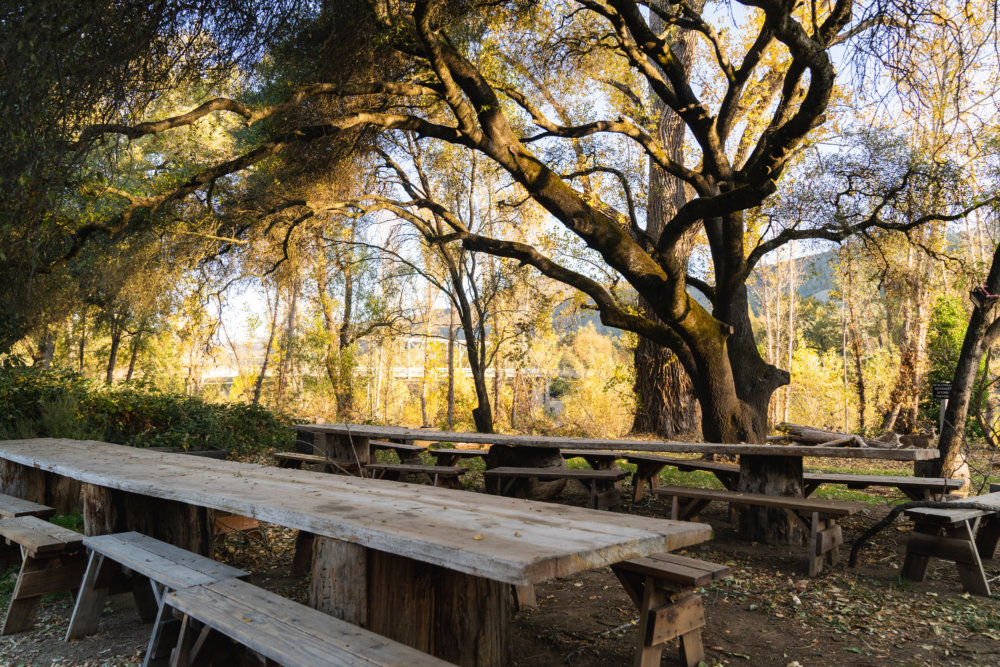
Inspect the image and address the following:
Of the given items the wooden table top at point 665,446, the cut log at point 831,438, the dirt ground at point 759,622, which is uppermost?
the cut log at point 831,438

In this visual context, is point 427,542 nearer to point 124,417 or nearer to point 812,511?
point 812,511

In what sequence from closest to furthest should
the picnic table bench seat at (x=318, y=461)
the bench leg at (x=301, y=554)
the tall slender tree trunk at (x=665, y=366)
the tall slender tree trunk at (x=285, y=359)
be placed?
the bench leg at (x=301, y=554) → the picnic table bench seat at (x=318, y=461) → the tall slender tree trunk at (x=665, y=366) → the tall slender tree trunk at (x=285, y=359)

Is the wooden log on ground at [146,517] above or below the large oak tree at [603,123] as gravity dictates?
below

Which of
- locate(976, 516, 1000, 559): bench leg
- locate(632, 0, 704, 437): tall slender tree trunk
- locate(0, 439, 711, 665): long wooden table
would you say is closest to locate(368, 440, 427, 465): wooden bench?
locate(0, 439, 711, 665): long wooden table

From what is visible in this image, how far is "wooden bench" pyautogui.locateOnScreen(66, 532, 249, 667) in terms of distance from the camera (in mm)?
2926

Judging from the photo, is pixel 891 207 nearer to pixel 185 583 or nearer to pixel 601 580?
pixel 601 580

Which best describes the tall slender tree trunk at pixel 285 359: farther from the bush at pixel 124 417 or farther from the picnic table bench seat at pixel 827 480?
the picnic table bench seat at pixel 827 480

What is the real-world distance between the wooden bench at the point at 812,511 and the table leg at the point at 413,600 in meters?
2.53

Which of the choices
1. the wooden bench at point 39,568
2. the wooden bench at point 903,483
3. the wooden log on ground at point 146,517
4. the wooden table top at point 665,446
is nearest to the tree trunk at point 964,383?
the wooden bench at point 903,483

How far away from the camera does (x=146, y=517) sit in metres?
4.26

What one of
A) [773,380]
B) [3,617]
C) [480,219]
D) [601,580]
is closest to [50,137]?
[3,617]

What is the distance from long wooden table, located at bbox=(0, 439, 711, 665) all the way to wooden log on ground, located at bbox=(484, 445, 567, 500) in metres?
3.41

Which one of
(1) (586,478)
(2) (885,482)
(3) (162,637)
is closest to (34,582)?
(3) (162,637)

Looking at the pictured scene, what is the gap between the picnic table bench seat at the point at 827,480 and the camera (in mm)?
5652
